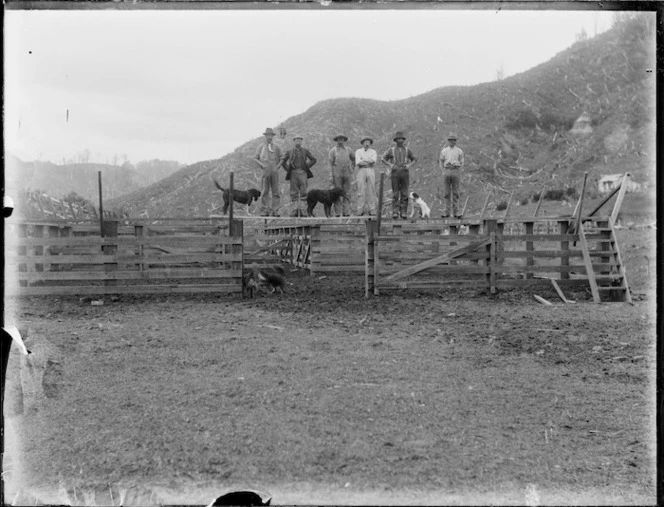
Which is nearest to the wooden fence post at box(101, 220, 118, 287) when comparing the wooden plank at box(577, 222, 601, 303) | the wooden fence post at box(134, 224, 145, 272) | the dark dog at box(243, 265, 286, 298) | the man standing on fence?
the wooden fence post at box(134, 224, 145, 272)

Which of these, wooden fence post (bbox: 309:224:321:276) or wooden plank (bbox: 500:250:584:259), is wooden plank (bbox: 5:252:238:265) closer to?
wooden fence post (bbox: 309:224:321:276)

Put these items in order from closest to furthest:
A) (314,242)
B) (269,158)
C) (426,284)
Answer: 1. (269,158)
2. (426,284)
3. (314,242)

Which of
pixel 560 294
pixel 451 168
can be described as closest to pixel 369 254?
pixel 451 168

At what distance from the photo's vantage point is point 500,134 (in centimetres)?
2598

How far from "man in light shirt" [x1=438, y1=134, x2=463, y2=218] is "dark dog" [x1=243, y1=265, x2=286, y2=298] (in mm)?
3748

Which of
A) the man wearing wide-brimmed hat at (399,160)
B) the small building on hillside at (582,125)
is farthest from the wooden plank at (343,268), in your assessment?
the small building on hillside at (582,125)

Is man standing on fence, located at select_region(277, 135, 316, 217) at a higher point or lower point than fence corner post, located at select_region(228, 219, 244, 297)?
higher

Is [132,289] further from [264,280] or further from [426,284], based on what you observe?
[426,284]

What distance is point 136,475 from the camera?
9.02 feet

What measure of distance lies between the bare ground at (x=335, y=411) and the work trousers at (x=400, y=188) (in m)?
4.55

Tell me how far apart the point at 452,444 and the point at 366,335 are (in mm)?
4108

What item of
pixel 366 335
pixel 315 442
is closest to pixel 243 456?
pixel 315 442

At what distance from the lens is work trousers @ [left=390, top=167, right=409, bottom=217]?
11891 millimetres

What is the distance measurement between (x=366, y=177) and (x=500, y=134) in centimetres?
1577
